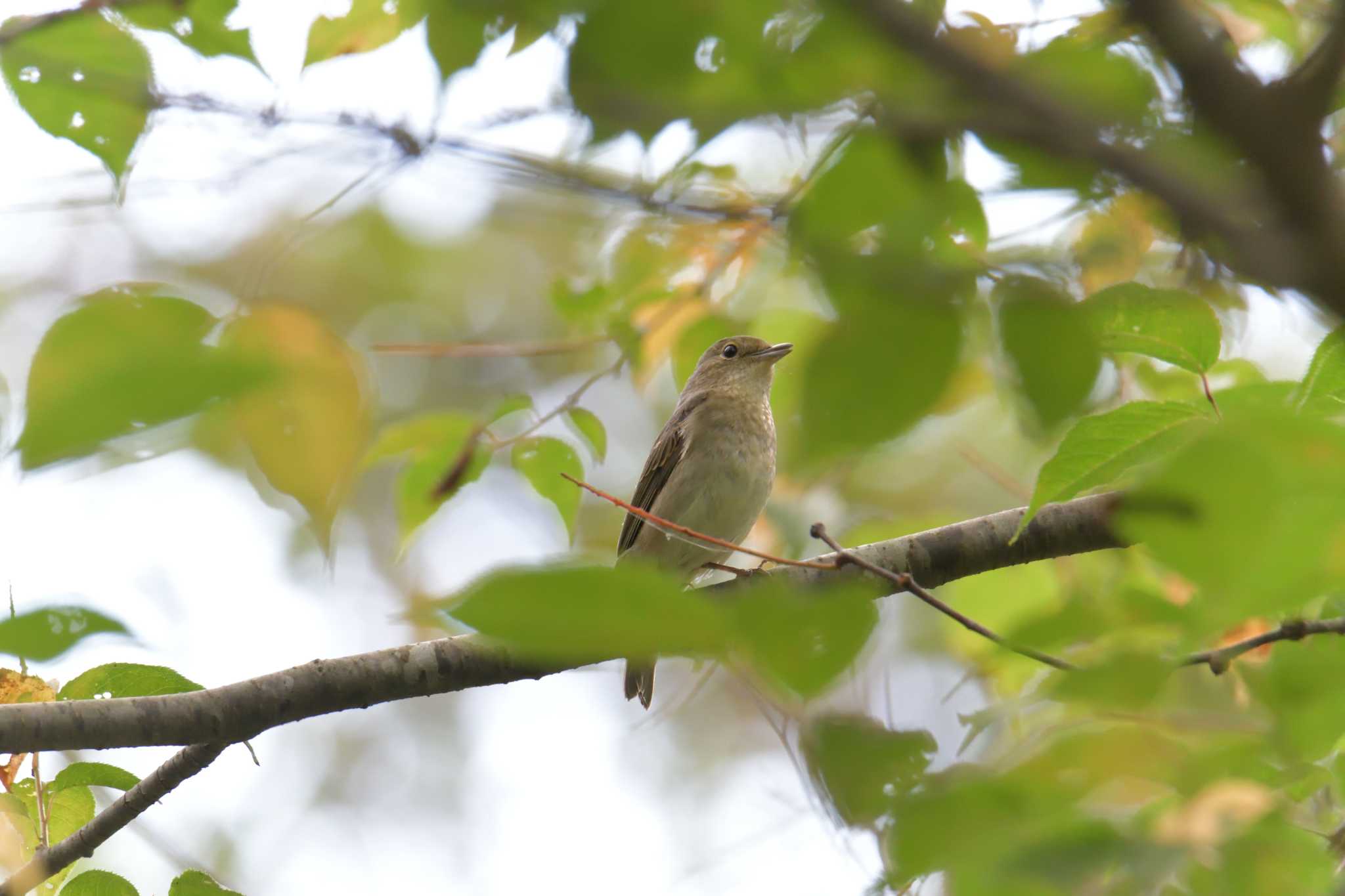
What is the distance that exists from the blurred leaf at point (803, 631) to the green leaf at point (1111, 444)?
2.21 feet

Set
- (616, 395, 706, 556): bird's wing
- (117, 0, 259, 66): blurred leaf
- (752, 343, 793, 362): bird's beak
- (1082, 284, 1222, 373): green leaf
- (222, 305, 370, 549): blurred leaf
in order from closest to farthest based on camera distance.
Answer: (1082, 284, 1222, 373): green leaf
(222, 305, 370, 549): blurred leaf
(117, 0, 259, 66): blurred leaf
(616, 395, 706, 556): bird's wing
(752, 343, 793, 362): bird's beak

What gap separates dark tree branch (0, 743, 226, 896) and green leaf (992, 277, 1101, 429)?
273cm

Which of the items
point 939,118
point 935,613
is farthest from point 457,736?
point 939,118

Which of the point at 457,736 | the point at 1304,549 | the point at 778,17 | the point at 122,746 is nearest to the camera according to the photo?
the point at 1304,549

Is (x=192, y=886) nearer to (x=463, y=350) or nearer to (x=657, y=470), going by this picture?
(x=463, y=350)

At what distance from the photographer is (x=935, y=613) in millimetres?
7027

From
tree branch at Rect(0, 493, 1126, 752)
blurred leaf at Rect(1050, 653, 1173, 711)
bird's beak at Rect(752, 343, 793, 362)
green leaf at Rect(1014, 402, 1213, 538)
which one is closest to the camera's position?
blurred leaf at Rect(1050, 653, 1173, 711)

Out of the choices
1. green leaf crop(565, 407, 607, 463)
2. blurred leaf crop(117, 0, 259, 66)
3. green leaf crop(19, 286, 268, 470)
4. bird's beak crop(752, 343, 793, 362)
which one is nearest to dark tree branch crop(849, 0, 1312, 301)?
green leaf crop(19, 286, 268, 470)

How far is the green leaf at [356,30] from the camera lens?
228 centimetres

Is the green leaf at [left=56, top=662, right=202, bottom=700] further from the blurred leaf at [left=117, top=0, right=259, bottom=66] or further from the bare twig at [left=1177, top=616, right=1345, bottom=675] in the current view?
the bare twig at [left=1177, top=616, right=1345, bottom=675]

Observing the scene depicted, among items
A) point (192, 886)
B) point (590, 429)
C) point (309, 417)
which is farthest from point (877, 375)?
point (590, 429)

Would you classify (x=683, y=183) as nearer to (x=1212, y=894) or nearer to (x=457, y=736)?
(x=1212, y=894)

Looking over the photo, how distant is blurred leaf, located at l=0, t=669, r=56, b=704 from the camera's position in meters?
3.14

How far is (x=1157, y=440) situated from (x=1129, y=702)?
96 cm
